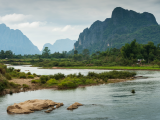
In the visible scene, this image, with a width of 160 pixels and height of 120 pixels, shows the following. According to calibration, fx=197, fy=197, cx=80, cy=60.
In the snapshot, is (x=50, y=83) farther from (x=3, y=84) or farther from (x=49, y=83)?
(x=3, y=84)

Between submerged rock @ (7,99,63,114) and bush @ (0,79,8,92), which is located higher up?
bush @ (0,79,8,92)

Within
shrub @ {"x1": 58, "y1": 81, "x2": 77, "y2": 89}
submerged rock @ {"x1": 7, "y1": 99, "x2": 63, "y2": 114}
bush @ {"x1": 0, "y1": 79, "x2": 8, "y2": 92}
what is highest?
bush @ {"x1": 0, "y1": 79, "x2": 8, "y2": 92}

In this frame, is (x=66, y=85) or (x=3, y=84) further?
(x=66, y=85)

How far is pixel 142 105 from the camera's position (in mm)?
19625

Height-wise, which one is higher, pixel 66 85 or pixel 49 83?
pixel 49 83

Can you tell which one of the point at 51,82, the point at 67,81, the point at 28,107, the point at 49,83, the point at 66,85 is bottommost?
the point at 28,107

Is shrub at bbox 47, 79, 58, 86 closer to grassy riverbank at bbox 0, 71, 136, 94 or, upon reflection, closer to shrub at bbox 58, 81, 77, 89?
grassy riverbank at bbox 0, 71, 136, 94

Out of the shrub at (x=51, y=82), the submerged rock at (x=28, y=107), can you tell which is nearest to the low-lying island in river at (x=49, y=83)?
the shrub at (x=51, y=82)

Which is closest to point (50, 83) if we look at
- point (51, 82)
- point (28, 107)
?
point (51, 82)

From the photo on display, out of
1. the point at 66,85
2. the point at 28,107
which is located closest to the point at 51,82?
the point at 66,85

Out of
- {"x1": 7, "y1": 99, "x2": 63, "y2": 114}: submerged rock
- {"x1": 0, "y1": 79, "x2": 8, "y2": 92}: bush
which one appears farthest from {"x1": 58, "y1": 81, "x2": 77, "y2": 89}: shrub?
{"x1": 7, "y1": 99, "x2": 63, "y2": 114}: submerged rock

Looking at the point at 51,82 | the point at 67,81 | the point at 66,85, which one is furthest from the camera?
the point at 51,82

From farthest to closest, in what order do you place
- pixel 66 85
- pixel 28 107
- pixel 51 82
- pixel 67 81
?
pixel 51 82
pixel 67 81
pixel 66 85
pixel 28 107

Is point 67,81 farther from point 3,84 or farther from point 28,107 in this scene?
point 28,107
